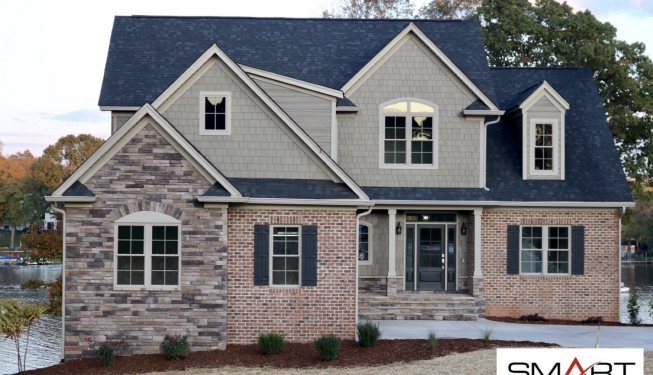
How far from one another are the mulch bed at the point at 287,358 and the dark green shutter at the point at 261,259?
1.53m

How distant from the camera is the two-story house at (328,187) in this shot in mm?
14234

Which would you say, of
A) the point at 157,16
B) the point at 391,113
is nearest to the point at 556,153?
the point at 391,113

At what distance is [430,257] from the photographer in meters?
19.7

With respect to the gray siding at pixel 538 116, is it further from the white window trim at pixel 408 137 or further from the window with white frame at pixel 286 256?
the window with white frame at pixel 286 256

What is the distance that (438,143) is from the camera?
19.2 meters

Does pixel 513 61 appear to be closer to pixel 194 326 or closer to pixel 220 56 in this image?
pixel 220 56

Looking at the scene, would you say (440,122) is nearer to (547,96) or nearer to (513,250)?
(547,96)

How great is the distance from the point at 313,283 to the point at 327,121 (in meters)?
5.02

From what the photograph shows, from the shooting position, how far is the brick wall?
19188 mm

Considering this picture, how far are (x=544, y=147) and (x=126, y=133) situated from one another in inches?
484

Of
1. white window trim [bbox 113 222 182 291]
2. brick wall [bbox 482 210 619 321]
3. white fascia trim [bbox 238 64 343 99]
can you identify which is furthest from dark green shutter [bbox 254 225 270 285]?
brick wall [bbox 482 210 619 321]

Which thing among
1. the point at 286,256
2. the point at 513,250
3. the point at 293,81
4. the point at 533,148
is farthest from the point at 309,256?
the point at 533,148

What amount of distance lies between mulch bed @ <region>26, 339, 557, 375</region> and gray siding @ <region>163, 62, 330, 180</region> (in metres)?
4.12

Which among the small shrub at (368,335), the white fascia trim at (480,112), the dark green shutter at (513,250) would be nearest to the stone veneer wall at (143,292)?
the small shrub at (368,335)
